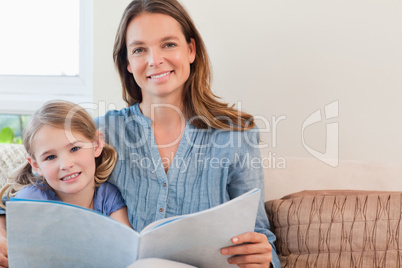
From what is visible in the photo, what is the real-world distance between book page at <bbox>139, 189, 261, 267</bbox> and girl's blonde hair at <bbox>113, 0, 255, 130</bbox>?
1.62 ft

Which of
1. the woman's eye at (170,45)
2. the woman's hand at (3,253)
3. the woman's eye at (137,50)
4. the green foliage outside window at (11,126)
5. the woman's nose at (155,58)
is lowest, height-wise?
the woman's hand at (3,253)

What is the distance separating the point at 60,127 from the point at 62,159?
0.32 feet

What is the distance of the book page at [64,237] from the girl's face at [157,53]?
Result: 0.58 meters

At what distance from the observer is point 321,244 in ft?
4.66

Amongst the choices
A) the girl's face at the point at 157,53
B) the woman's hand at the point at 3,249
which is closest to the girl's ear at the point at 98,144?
the girl's face at the point at 157,53

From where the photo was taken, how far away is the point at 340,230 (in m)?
1.42

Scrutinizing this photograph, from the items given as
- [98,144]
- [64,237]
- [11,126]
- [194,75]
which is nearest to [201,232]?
[64,237]

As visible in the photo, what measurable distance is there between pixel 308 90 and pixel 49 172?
1.00 m

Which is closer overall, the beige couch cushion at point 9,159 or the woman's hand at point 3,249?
the woman's hand at point 3,249

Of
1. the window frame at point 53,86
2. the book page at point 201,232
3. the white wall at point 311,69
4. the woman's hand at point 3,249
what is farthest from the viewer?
the window frame at point 53,86

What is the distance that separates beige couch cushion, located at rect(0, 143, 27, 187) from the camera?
5.61 feet

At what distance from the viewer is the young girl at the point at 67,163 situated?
4.40ft

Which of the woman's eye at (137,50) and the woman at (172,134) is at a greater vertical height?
the woman's eye at (137,50)

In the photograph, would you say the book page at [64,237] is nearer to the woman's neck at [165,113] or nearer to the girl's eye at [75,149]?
the girl's eye at [75,149]
